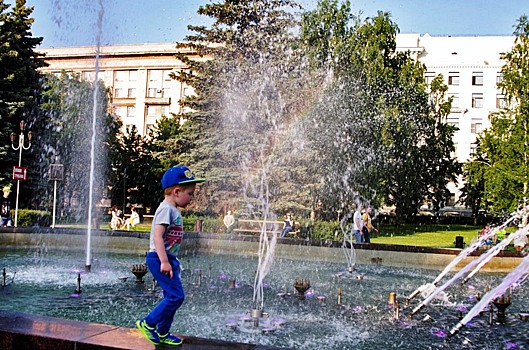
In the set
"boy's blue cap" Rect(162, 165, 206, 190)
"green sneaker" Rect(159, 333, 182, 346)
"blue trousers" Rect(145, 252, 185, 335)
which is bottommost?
"green sneaker" Rect(159, 333, 182, 346)

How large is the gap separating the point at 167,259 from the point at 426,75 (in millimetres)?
59324

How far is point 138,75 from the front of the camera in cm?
5888

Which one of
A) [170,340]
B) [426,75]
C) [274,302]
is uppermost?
[426,75]

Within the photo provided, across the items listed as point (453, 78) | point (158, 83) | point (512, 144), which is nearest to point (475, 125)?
point (453, 78)

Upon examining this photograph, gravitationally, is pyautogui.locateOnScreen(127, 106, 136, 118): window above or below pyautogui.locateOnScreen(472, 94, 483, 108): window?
below

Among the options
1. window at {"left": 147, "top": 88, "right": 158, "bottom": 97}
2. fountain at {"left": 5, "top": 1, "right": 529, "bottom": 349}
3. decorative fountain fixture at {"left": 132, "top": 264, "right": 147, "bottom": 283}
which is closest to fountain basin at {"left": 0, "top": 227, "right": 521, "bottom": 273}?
fountain at {"left": 5, "top": 1, "right": 529, "bottom": 349}

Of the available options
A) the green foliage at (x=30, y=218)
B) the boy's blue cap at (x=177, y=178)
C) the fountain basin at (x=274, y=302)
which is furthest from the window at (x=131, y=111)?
the boy's blue cap at (x=177, y=178)

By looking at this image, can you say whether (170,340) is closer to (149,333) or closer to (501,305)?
(149,333)

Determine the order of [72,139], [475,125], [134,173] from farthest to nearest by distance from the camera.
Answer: [475,125]
[134,173]
[72,139]

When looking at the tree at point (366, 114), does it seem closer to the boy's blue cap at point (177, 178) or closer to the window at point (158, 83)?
the boy's blue cap at point (177, 178)

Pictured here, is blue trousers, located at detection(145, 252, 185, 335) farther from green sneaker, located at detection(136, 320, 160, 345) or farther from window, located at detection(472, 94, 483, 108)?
window, located at detection(472, 94, 483, 108)

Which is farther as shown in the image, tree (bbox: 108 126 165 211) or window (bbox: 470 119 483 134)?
window (bbox: 470 119 483 134)

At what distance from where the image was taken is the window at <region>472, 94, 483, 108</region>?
59.2m

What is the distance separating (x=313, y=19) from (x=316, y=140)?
786 centimetres
